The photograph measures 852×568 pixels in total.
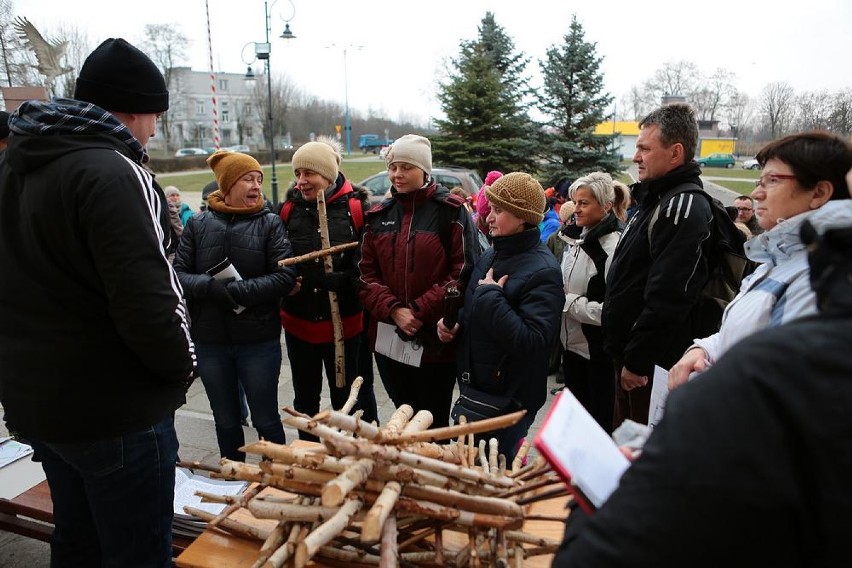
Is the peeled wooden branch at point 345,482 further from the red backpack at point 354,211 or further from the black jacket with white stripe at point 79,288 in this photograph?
the red backpack at point 354,211

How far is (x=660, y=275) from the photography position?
9.12 ft

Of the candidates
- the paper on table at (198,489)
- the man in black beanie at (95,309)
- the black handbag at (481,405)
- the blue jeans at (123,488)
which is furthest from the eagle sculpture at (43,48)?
the black handbag at (481,405)

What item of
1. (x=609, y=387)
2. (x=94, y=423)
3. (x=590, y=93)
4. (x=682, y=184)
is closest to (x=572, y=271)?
(x=609, y=387)

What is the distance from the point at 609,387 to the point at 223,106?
87962 millimetres

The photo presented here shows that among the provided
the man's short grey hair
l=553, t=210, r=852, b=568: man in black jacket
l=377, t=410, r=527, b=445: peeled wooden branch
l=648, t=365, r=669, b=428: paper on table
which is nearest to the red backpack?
the man's short grey hair

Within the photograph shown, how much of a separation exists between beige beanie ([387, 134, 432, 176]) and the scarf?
69.4 inches

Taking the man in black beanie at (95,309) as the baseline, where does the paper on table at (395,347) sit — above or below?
below

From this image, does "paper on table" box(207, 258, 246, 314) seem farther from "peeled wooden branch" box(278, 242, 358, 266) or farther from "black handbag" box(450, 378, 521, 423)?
"black handbag" box(450, 378, 521, 423)

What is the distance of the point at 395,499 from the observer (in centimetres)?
153

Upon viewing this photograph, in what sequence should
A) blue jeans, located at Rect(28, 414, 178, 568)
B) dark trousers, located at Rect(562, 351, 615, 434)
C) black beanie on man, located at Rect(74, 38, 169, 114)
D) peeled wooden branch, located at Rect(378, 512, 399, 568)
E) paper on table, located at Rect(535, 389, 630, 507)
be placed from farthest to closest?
dark trousers, located at Rect(562, 351, 615, 434) < black beanie on man, located at Rect(74, 38, 169, 114) < blue jeans, located at Rect(28, 414, 178, 568) < peeled wooden branch, located at Rect(378, 512, 399, 568) < paper on table, located at Rect(535, 389, 630, 507)

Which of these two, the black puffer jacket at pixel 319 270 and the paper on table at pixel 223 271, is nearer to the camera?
the paper on table at pixel 223 271

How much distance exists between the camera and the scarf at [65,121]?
1.83 metres

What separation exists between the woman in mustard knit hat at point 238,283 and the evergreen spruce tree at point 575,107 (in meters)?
14.0

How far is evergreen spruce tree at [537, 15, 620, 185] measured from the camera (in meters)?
16.3
